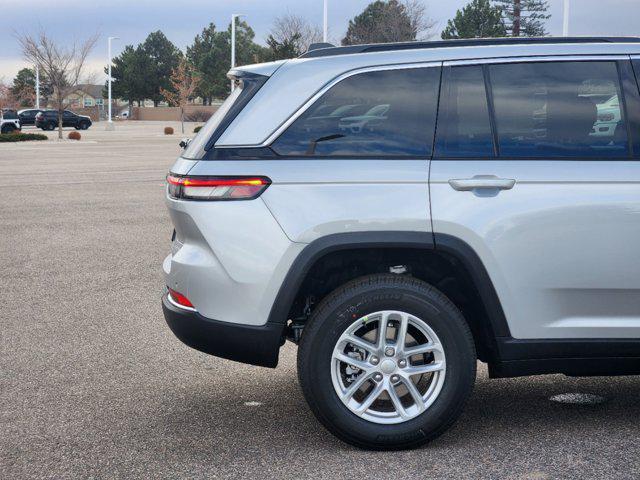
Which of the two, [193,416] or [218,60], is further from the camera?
[218,60]

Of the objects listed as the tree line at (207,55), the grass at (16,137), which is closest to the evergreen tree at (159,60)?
the tree line at (207,55)

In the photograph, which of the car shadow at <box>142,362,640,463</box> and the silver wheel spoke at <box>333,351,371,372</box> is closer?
the silver wheel spoke at <box>333,351,371,372</box>

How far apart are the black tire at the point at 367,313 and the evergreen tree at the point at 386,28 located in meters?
58.7

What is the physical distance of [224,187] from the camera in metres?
4.38

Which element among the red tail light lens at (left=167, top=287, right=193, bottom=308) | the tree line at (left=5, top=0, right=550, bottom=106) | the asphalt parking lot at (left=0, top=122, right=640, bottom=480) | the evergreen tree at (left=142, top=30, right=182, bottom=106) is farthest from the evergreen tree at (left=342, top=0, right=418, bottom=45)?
the red tail light lens at (left=167, top=287, right=193, bottom=308)

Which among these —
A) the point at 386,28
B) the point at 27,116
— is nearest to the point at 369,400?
the point at 386,28

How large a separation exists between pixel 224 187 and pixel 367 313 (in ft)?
2.75

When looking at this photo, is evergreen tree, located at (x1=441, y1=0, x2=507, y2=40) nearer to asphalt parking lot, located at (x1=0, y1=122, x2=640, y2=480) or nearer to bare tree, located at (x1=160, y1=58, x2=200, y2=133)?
bare tree, located at (x1=160, y1=58, x2=200, y2=133)

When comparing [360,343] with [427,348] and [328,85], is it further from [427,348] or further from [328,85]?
[328,85]

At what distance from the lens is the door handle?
4.33 meters

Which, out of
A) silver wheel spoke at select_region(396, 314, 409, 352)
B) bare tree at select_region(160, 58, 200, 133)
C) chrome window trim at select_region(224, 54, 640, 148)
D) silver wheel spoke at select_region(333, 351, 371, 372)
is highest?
bare tree at select_region(160, 58, 200, 133)

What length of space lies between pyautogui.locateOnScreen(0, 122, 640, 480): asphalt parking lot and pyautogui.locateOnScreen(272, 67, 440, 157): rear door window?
1361 mm

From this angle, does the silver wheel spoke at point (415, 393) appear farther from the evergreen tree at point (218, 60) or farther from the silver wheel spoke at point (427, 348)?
the evergreen tree at point (218, 60)

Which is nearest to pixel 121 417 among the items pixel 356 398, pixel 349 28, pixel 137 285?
pixel 356 398
